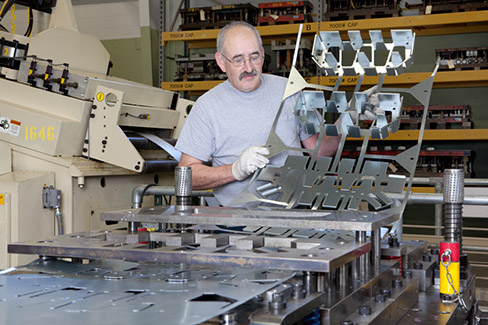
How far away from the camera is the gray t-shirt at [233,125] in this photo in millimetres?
2367

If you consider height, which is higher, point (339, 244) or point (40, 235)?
point (339, 244)

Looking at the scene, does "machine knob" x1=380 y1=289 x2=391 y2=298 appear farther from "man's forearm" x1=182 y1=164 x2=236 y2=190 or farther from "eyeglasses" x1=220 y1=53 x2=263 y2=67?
"eyeglasses" x1=220 y1=53 x2=263 y2=67

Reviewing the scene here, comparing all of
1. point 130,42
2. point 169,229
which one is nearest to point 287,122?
point 169,229

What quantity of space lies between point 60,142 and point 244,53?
1.40 meters

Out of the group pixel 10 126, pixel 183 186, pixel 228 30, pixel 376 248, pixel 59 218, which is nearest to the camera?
pixel 376 248

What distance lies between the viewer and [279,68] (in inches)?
221

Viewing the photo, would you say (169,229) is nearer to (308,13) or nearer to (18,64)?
(18,64)

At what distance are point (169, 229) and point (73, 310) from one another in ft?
2.47

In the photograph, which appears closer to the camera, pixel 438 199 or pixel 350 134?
pixel 350 134

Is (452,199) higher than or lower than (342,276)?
higher

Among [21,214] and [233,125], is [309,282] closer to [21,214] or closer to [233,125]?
[233,125]

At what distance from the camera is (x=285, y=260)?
1153mm

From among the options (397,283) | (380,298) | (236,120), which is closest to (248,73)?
(236,120)

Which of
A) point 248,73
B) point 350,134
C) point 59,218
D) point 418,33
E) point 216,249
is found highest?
point 418,33
